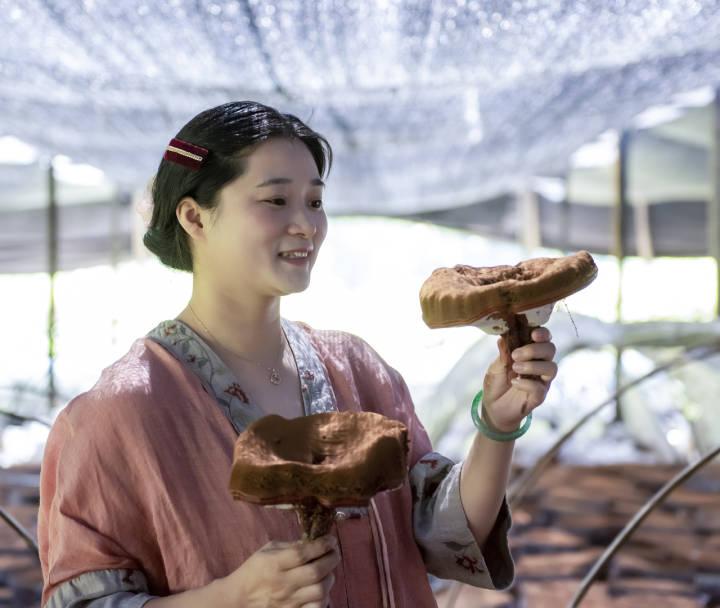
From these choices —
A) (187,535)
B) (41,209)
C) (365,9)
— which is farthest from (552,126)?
(41,209)

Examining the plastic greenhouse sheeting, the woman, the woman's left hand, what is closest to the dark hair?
the woman

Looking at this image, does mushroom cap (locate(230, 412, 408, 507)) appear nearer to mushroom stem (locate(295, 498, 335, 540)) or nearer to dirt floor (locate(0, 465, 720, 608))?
mushroom stem (locate(295, 498, 335, 540))

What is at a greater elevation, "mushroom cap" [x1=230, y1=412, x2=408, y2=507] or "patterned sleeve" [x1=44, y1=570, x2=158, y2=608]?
"mushroom cap" [x1=230, y1=412, x2=408, y2=507]

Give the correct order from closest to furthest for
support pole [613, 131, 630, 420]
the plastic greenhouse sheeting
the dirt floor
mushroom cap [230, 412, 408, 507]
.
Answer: mushroom cap [230, 412, 408, 507] < the plastic greenhouse sheeting < the dirt floor < support pole [613, 131, 630, 420]

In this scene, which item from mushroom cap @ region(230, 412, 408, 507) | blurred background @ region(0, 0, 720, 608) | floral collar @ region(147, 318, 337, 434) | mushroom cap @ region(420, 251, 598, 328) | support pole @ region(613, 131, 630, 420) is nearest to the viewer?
mushroom cap @ region(230, 412, 408, 507)

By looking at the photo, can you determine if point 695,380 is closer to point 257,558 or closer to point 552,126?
point 552,126

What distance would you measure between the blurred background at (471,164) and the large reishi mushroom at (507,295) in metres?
0.11

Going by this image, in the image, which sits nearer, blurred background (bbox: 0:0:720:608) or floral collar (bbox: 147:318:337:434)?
floral collar (bbox: 147:318:337:434)

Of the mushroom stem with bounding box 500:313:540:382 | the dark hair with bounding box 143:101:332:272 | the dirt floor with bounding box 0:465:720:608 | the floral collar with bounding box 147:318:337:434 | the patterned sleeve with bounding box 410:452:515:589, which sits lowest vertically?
the dirt floor with bounding box 0:465:720:608

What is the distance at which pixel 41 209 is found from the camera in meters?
7.46

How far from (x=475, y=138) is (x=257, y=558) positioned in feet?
11.2

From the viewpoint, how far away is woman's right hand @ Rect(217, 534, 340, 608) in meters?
0.84

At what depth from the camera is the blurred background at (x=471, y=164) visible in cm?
226

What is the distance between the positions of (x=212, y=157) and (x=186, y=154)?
0.03 m
